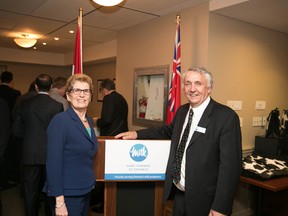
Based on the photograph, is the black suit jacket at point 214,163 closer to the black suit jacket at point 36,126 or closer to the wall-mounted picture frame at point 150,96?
the black suit jacket at point 36,126

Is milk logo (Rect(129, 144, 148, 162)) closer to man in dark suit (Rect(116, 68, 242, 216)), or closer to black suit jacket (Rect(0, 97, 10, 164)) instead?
man in dark suit (Rect(116, 68, 242, 216))

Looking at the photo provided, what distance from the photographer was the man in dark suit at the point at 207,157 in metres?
1.53

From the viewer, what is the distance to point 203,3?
282 cm

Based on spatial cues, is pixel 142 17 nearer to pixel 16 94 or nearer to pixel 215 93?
pixel 215 93

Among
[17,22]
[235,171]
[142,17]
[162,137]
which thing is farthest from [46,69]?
[235,171]

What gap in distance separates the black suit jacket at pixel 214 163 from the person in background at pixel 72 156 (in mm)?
630

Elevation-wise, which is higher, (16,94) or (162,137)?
(16,94)

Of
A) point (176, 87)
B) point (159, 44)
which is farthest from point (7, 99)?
point (176, 87)

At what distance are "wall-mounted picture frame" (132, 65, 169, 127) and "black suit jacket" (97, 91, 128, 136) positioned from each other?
0.45 metres

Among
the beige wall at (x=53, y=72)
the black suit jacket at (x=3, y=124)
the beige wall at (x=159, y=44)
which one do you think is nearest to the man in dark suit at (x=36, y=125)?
the black suit jacket at (x=3, y=124)

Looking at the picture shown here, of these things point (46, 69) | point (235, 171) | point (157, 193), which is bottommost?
point (157, 193)

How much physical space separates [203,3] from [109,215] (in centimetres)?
232

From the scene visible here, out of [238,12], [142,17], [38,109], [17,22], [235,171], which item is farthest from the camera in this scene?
[17,22]

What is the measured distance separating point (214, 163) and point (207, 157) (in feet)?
0.22
